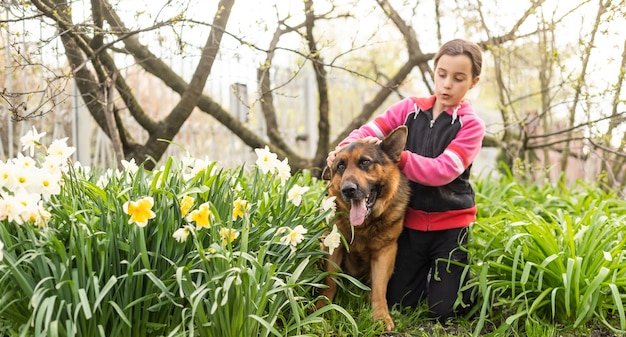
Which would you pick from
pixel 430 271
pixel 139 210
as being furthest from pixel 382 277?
pixel 139 210

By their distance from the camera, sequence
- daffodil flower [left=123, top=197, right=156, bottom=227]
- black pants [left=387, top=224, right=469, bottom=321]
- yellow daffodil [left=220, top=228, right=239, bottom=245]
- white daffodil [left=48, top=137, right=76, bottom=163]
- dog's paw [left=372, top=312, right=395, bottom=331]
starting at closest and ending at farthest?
daffodil flower [left=123, top=197, right=156, bottom=227] → yellow daffodil [left=220, top=228, right=239, bottom=245] → white daffodil [left=48, top=137, right=76, bottom=163] → dog's paw [left=372, top=312, right=395, bottom=331] → black pants [left=387, top=224, right=469, bottom=321]

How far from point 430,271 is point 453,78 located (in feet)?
3.96

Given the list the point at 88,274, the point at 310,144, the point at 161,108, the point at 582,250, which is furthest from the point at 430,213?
the point at 310,144

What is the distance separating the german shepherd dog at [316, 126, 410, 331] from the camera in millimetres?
3283

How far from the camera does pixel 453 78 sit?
3.57m

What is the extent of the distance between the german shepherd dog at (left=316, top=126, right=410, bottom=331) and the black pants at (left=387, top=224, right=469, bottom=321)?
226 mm

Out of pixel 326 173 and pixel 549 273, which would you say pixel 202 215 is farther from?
pixel 549 273

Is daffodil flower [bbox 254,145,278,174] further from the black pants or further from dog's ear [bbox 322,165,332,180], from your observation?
the black pants

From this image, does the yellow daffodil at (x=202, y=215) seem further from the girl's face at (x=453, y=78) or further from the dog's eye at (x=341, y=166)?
the girl's face at (x=453, y=78)

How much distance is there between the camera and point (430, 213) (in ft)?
12.0

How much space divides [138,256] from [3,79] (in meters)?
3.97

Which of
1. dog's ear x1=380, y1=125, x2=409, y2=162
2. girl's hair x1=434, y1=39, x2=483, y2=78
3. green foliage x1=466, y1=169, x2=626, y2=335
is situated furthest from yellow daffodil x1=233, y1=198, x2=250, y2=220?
girl's hair x1=434, y1=39, x2=483, y2=78

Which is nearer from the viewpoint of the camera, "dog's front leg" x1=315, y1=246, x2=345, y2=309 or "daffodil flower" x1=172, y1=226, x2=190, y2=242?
"daffodil flower" x1=172, y1=226, x2=190, y2=242

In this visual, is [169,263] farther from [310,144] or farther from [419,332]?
[310,144]
